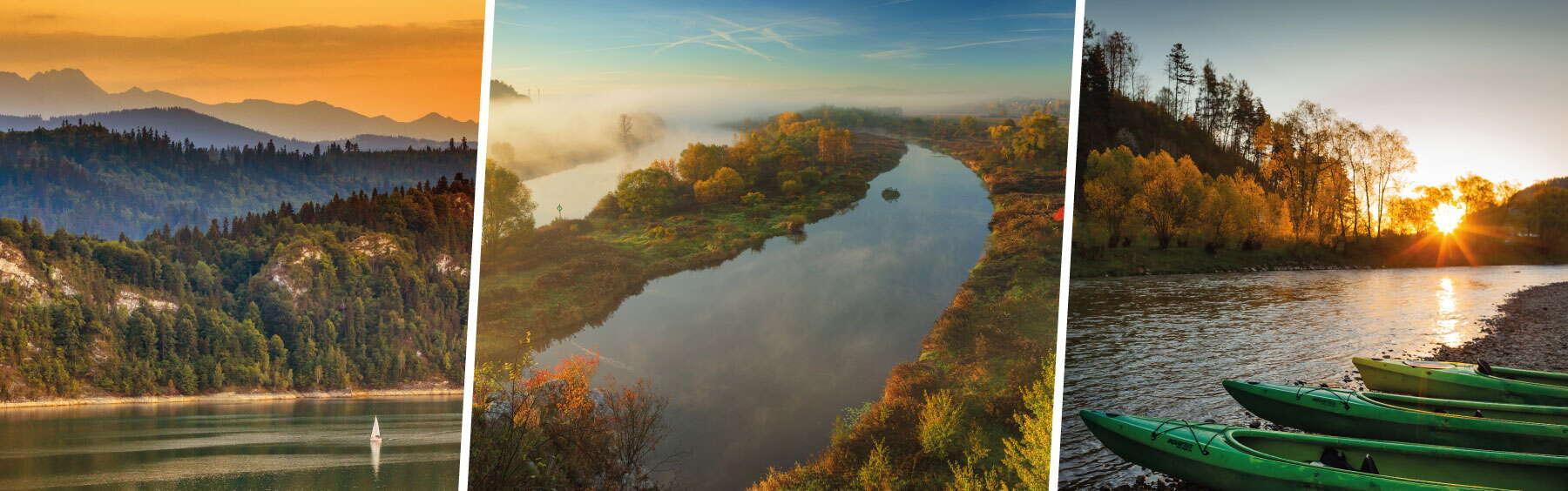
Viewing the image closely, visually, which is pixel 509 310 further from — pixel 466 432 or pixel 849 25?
pixel 849 25

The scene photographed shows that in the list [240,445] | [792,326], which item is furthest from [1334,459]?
[240,445]

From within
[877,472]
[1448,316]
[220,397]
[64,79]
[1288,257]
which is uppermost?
[64,79]

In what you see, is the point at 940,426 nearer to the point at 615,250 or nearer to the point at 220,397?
the point at 615,250

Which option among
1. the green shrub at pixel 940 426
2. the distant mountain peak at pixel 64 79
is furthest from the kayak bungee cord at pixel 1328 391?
the distant mountain peak at pixel 64 79

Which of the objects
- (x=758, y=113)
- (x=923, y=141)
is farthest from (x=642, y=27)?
(x=923, y=141)

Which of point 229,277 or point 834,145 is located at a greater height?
point 834,145

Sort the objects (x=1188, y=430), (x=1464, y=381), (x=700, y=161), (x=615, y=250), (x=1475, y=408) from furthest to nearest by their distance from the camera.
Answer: (x=700, y=161) → (x=615, y=250) → (x=1464, y=381) → (x=1475, y=408) → (x=1188, y=430)
